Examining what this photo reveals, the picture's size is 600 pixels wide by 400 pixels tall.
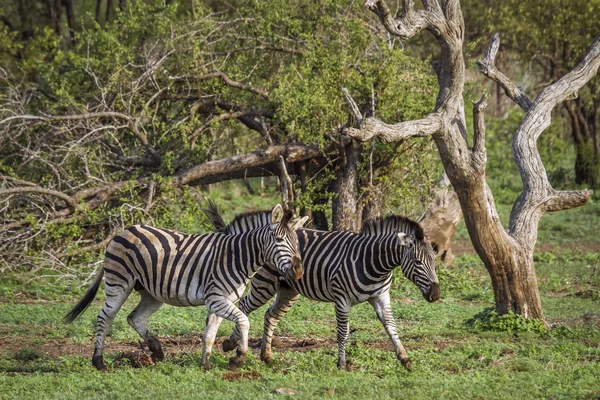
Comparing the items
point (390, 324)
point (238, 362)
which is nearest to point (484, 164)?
point (390, 324)

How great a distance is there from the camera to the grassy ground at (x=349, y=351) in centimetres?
752

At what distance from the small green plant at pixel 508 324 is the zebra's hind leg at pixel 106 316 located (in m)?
4.27

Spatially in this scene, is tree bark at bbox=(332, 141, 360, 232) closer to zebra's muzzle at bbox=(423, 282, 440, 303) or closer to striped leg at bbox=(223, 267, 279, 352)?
striped leg at bbox=(223, 267, 279, 352)

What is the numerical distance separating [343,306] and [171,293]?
1740 millimetres

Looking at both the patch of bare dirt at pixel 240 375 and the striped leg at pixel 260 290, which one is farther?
the striped leg at pixel 260 290

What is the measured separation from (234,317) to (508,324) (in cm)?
366

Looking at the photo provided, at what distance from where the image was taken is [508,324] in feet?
34.0

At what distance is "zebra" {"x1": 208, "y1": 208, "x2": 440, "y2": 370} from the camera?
8.55 m


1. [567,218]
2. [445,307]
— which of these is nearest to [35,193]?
[445,307]

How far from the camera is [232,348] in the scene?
30.7 feet

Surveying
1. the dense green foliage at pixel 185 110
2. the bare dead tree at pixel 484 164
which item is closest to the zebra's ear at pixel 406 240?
the bare dead tree at pixel 484 164

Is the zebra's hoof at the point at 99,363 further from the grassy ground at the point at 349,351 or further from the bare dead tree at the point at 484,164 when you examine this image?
the bare dead tree at the point at 484,164

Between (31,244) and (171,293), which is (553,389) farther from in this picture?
(31,244)

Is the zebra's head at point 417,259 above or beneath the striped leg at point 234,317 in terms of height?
above
